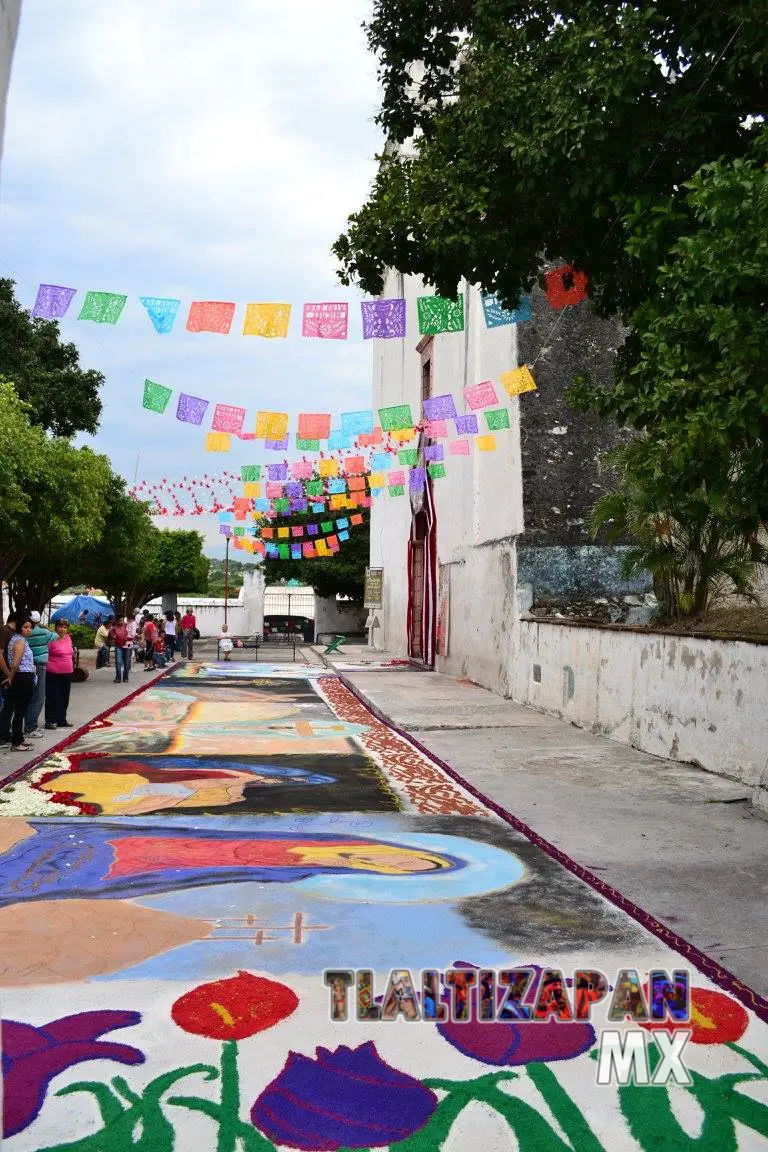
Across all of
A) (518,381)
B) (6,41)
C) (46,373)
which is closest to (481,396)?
(518,381)

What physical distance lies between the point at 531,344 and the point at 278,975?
13.7 metres

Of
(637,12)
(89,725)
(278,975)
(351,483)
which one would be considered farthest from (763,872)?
(351,483)

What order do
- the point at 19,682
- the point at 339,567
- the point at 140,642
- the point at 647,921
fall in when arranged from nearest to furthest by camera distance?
the point at 647,921 < the point at 19,682 < the point at 140,642 < the point at 339,567

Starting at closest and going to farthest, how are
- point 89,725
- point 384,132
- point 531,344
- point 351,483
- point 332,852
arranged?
point 332,852 → point 384,132 → point 89,725 → point 531,344 → point 351,483

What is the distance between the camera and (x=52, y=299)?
10.7 metres

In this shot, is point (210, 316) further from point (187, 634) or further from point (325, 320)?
point (187, 634)

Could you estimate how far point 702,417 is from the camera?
224 inches

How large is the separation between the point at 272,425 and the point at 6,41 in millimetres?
14200

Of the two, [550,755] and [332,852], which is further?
[550,755]

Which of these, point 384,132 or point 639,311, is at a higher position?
point 384,132

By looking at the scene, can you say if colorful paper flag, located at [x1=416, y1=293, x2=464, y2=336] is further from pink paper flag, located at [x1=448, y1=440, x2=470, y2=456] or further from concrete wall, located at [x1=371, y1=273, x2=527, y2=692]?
pink paper flag, located at [x1=448, y1=440, x2=470, y2=456]

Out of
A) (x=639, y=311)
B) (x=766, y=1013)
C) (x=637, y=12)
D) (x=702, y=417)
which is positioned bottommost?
(x=766, y=1013)

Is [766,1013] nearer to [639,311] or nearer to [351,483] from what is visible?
[639,311]

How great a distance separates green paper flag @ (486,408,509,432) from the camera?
16.9 metres
